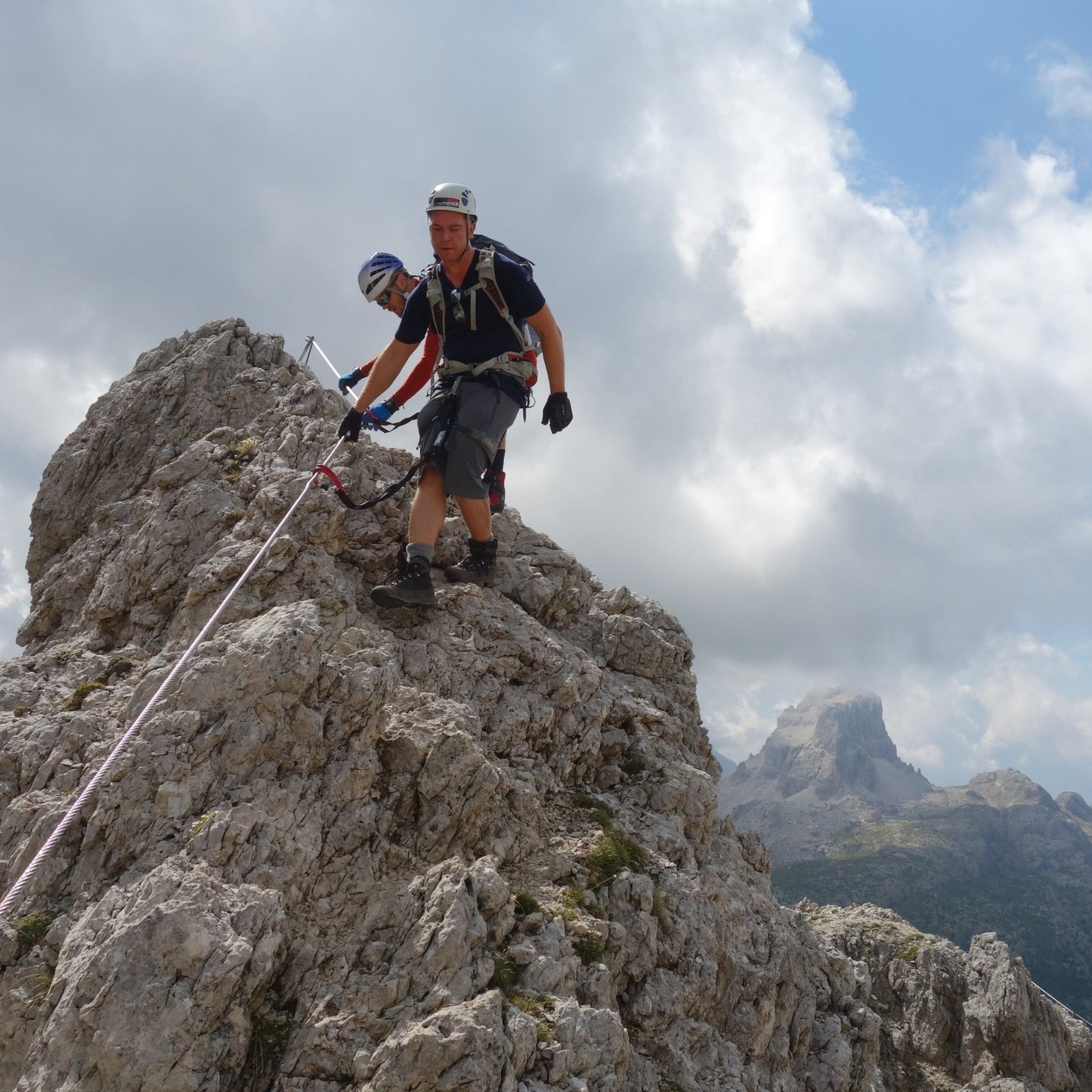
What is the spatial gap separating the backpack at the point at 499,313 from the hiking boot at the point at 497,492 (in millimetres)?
1917

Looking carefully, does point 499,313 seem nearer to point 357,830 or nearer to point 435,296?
point 435,296

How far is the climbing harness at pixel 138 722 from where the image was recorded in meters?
7.11

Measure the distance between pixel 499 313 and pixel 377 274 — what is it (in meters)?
3.78

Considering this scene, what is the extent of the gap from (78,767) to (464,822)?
4.39 meters

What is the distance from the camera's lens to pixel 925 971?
2400 centimetres

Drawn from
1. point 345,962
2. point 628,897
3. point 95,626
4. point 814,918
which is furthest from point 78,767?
point 814,918

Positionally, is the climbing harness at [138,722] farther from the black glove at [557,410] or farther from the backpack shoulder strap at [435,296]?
the black glove at [557,410]

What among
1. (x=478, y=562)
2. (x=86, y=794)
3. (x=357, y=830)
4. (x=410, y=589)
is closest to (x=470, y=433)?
(x=478, y=562)

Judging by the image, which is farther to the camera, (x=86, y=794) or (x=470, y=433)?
(x=470, y=433)

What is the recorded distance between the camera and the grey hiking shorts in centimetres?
1084

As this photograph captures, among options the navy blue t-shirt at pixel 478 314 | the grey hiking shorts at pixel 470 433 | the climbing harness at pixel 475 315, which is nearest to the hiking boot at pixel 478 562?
the grey hiking shorts at pixel 470 433

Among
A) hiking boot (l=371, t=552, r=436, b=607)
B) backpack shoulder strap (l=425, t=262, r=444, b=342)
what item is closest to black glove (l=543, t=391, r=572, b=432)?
backpack shoulder strap (l=425, t=262, r=444, b=342)

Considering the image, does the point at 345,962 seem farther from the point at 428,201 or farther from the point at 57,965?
the point at 428,201

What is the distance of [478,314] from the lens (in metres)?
11.1
